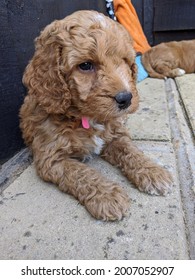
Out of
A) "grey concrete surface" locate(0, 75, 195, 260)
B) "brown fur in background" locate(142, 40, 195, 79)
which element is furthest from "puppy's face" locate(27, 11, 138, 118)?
"brown fur in background" locate(142, 40, 195, 79)

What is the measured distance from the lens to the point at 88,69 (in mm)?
1677

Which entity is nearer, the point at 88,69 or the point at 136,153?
the point at 88,69

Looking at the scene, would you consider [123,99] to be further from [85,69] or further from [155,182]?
[155,182]

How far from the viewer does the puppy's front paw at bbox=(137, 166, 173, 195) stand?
171cm

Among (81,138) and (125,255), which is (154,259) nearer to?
(125,255)

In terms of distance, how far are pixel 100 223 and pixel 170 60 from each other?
11.8 ft

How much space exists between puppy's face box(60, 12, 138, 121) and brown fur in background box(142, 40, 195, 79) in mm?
2655

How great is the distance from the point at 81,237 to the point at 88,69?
871mm

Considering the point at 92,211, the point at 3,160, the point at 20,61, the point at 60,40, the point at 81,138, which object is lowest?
the point at 3,160

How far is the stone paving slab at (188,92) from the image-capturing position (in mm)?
2704

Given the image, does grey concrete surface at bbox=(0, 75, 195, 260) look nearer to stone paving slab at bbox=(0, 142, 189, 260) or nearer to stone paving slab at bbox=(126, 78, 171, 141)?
stone paving slab at bbox=(0, 142, 189, 260)

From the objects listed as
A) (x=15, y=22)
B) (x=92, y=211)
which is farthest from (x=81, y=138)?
(x=15, y=22)

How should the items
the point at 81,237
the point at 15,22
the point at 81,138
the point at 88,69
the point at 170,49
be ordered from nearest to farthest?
the point at 81,237 < the point at 88,69 < the point at 81,138 < the point at 15,22 < the point at 170,49

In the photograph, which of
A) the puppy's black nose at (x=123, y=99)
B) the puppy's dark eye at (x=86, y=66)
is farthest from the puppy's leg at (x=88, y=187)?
the puppy's dark eye at (x=86, y=66)
